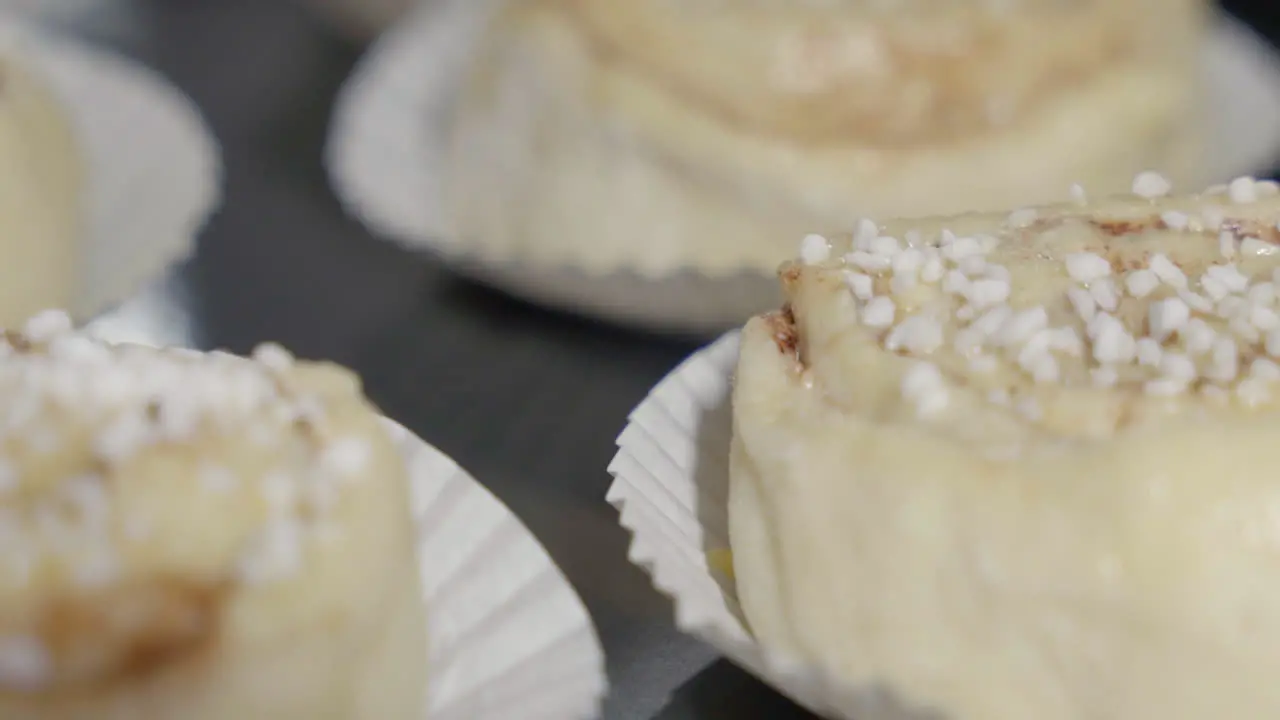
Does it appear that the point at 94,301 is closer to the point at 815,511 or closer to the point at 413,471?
the point at 413,471

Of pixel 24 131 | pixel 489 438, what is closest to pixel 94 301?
pixel 24 131

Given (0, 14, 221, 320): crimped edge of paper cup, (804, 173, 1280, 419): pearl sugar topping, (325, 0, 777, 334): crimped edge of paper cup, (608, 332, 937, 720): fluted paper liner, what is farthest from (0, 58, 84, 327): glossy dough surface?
(804, 173, 1280, 419): pearl sugar topping

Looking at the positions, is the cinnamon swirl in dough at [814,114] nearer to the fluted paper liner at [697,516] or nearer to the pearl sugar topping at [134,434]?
the fluted paper liner at [697,516]

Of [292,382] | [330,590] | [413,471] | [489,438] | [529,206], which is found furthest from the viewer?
[529,206]

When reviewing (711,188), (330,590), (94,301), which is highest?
(94,301)

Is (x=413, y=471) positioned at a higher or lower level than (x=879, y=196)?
lower

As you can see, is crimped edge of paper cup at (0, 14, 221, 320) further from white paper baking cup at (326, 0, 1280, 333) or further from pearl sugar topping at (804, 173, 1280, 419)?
pearl sugar topping at (804, 173, 1280, 419)

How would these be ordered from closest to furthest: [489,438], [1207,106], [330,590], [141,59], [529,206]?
[330,590], [489,438], [529,206], [1207,106], [141,59]
